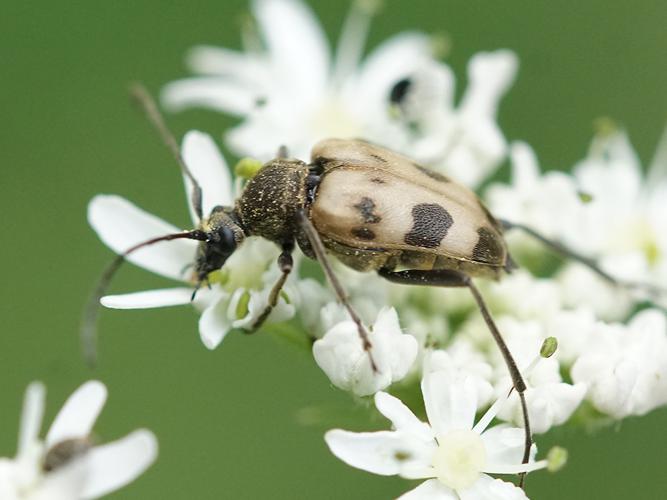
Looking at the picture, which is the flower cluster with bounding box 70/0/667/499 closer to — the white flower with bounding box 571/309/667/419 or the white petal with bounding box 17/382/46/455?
the white flower with bounding box 571/309/667/419

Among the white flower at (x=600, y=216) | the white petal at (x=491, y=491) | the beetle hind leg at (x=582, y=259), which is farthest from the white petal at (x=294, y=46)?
the white petal at (x=491, y=491)

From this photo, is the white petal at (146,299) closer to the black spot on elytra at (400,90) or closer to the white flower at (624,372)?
Answer: the white flower at (624,372)

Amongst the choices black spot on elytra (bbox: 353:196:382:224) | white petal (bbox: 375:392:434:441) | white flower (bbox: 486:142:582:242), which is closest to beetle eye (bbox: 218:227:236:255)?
black spot on elytra (bbox: 353:196:382:224)

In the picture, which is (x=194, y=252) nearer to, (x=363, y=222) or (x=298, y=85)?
Result: (x=363, y=222)

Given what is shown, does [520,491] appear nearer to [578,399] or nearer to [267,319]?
[578,399]

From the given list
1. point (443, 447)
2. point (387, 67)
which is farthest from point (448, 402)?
point (387, 67)

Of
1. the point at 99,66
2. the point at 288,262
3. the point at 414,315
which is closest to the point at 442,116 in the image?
the point at 414,315
